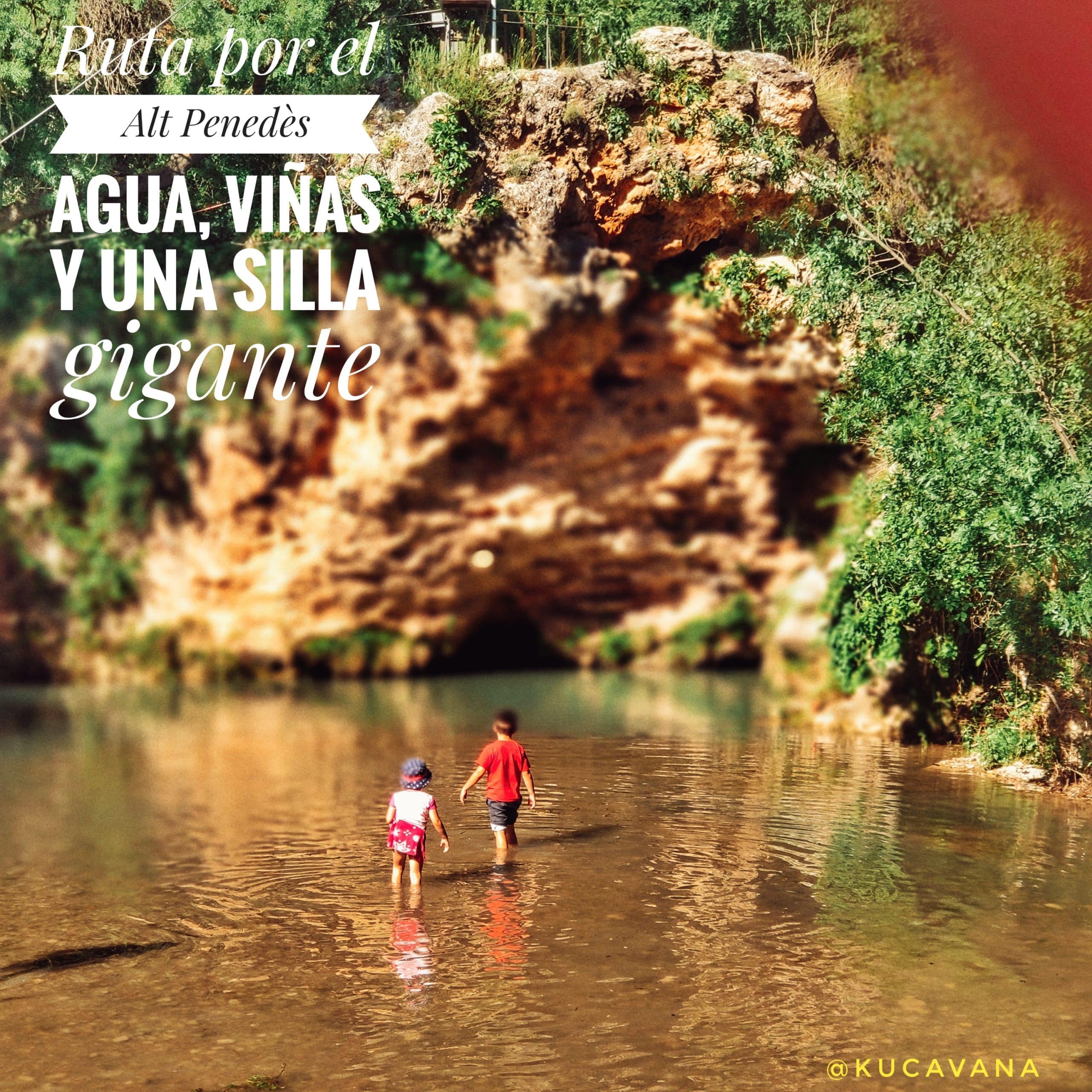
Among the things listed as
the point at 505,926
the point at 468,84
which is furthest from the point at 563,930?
the point at 468,84

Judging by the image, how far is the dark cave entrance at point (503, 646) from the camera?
2488cm

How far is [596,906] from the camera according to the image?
7.70 m

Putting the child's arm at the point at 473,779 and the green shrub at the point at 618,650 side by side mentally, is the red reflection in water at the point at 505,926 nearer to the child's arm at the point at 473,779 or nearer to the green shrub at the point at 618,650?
the child's arm at the point at 473,779

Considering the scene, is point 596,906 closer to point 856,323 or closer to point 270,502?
point 856,323

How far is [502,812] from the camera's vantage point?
29.1ft

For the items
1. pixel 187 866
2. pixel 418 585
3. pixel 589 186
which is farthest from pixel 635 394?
A: pixel 187 866

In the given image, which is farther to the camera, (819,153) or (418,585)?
(418,585)

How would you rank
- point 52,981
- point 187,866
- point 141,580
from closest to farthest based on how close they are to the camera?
point 52,981, point 187,866, point 141,580

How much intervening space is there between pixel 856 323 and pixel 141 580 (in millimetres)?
16441

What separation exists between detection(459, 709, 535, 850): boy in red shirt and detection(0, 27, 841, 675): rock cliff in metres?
12.1

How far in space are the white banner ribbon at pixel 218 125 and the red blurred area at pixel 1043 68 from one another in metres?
5.92

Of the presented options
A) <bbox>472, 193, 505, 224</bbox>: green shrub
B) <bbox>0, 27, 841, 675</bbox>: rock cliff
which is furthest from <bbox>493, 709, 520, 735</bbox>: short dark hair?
<bbox>0, 27, 841, 675</bbox>: rock cliff

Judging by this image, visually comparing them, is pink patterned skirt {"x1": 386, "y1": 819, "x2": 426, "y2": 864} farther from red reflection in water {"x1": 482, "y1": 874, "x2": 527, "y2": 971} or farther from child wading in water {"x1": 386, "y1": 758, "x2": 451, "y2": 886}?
red reflection in water {"x1": 482, "y1": 874, "x2": 527, "y2": 971}

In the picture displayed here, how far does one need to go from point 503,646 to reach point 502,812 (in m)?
16.7
